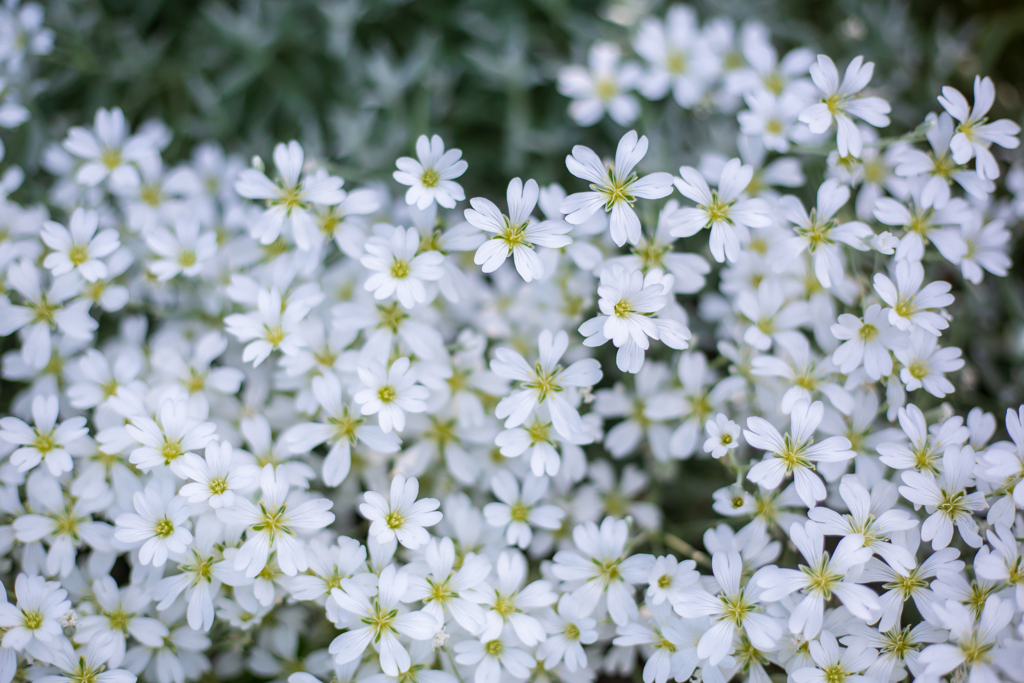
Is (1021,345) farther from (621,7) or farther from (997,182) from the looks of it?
(621,7)

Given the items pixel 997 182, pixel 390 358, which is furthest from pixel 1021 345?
pixel 390 358

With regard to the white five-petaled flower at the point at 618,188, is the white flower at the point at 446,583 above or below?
below

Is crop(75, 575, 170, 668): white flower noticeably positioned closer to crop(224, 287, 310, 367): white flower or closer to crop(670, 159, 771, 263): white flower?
crop(224, 287, 310, 367): white flower

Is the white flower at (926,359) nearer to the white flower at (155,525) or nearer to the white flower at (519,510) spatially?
the white flower at (519,510)

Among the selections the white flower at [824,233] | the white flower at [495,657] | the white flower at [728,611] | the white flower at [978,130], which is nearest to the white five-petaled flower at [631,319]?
the white flower at [824,233]

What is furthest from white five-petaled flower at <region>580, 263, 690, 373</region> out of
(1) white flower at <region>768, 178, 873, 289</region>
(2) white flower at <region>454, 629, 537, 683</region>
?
(2) white flower at <region>454, 629, 537, 683</region>

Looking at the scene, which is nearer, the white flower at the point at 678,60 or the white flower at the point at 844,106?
the white flower at the point at 844,106

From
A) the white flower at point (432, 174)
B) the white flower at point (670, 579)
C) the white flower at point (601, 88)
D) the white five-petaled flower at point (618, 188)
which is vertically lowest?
the white flower at point (670, 579)
